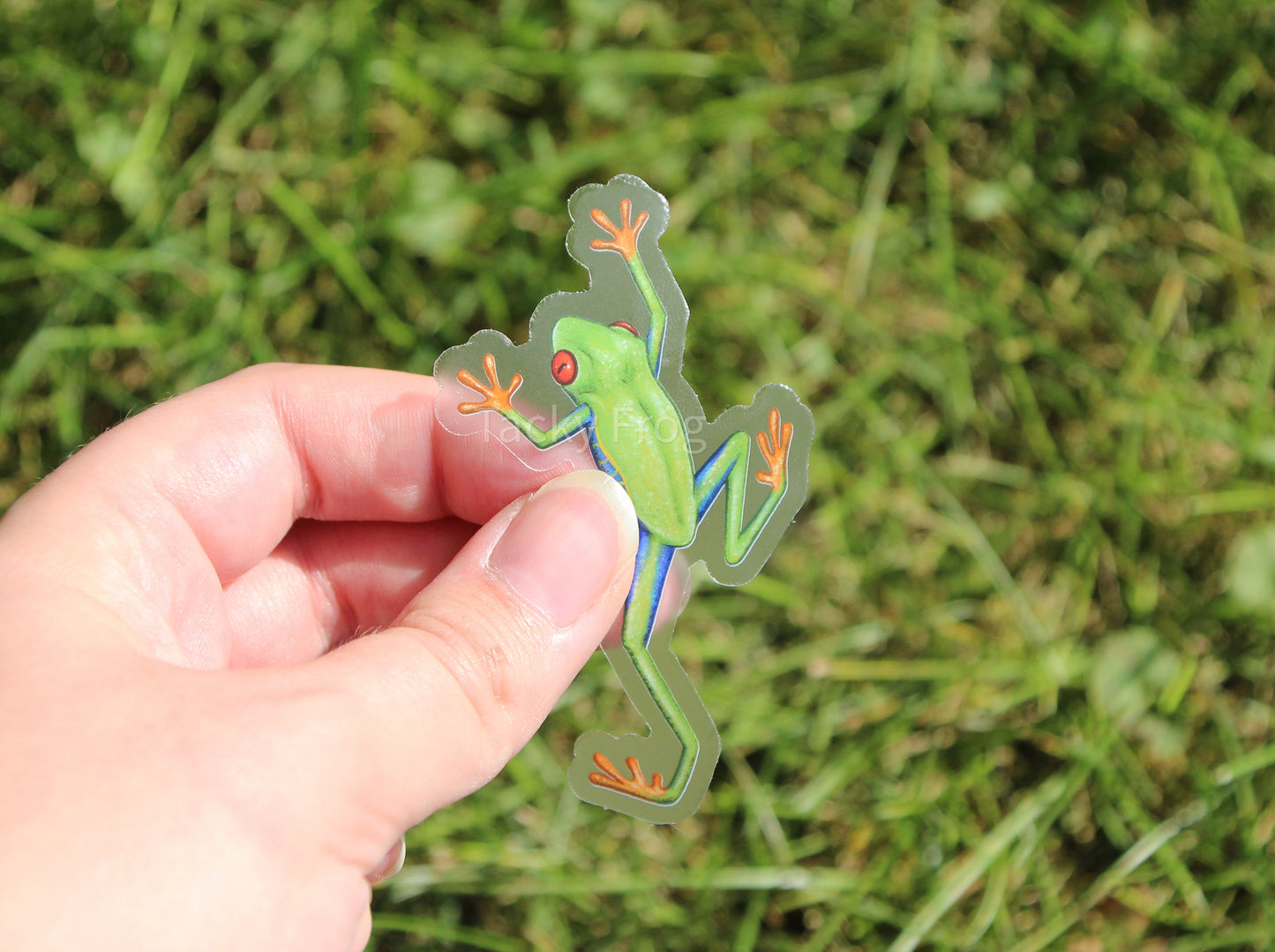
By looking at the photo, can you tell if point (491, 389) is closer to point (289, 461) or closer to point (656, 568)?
point (656, 568)

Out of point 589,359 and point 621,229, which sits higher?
point 621,229

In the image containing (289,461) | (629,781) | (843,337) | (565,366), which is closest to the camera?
(565,366)

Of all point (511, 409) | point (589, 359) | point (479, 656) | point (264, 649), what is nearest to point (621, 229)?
point (589, 359)

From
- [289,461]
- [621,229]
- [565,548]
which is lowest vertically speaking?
[289,461]

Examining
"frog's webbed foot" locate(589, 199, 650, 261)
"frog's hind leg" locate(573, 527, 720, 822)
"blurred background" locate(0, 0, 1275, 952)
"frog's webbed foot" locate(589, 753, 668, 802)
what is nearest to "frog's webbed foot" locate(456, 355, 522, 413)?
"frog's webbed foot" locate(589, 199, 650, 261)

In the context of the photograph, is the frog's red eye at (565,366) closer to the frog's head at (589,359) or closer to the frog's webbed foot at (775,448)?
the frog's head at (589,359)

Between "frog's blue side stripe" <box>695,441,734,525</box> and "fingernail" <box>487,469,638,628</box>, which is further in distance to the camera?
"frog's blue side stripe" <box>695,441,734,525</box>

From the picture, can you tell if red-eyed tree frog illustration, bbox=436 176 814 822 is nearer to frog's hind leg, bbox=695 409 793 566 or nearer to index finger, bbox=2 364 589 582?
frog's hind leg, bbox=695 409 793 566

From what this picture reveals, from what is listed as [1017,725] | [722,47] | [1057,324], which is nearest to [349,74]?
[722,47]
